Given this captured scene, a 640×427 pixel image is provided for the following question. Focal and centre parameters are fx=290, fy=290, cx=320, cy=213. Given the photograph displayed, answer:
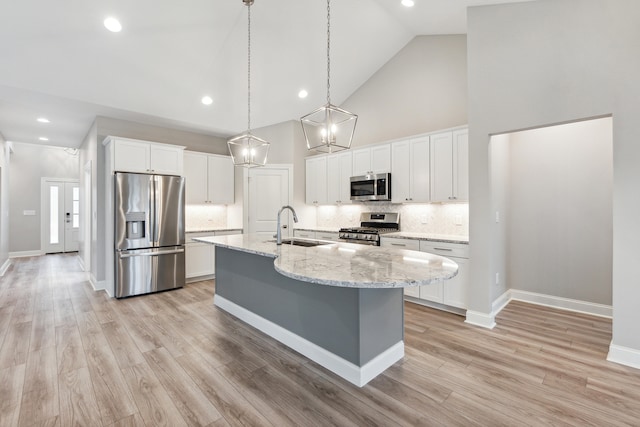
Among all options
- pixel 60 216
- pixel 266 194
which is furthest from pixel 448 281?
pixel 60 216

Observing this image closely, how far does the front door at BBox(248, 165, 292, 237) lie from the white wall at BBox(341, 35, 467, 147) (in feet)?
5.37

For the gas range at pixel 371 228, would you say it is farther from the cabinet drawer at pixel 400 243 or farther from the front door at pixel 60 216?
the front door at pixel 60 216

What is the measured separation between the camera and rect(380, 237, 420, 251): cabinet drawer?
13.1ft

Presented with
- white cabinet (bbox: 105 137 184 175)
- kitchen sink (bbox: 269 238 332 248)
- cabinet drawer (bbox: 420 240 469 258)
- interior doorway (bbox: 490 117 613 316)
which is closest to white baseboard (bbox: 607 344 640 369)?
interior doorway (bbox: 490 117 613 316)

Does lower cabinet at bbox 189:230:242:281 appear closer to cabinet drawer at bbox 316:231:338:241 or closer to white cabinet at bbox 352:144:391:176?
cabinet drawer at bbox 316:231:338:241

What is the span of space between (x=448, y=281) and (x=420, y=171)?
1614mm

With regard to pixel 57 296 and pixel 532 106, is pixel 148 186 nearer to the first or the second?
pixel 57 296

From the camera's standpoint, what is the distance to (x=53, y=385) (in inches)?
89.6

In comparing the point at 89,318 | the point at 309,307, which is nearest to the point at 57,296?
the point at 89,318

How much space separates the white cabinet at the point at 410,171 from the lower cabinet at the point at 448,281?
0.74m

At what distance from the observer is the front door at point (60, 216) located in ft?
28.1

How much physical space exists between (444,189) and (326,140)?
2.34 metres

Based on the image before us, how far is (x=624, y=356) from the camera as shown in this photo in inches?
98.9

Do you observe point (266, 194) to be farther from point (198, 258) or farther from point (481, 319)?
point (481, 319)
